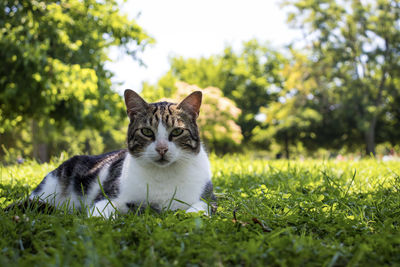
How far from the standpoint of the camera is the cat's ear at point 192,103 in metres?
2.86

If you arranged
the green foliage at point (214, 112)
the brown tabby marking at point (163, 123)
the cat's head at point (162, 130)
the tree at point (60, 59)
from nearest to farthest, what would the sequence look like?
the cat's head at point (162, 130), the brown tabby marking at point (163, 123), the tree at point (60, 59), the green foliage at point (214, 112)

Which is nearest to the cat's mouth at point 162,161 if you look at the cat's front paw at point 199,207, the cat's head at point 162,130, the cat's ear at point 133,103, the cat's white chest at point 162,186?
the cat's head at point 162,130

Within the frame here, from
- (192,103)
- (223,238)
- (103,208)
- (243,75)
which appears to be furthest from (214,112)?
(223,238)

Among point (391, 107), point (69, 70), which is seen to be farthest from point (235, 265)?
point (391, 107)

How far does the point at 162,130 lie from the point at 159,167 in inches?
13.1

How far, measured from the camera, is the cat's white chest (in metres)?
2.57

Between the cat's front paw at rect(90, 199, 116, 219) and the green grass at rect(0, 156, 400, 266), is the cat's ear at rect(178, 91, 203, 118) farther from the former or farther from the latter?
the cat's front paw at rect(90, 199, 116, 219)

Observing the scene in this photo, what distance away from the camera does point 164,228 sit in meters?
1.96

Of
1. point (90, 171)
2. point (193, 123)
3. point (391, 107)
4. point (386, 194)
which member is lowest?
point (391, 107)

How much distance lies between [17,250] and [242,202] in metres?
1.78

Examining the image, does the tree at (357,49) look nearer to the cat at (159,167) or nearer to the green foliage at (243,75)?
the green foliage at (243,75)

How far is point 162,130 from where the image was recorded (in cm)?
262

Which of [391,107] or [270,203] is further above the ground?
[270,203]

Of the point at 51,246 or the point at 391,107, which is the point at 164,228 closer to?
the point at 51,246
